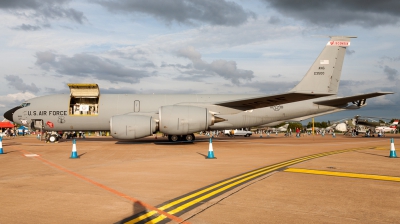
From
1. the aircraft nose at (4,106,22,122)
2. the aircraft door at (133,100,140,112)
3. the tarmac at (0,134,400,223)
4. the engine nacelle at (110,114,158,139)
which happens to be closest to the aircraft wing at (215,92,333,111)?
the engine nacelle at (110,114,158,139)

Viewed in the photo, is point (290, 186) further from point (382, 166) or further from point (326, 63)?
point (326, 63)

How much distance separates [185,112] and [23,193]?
1641 centimetres

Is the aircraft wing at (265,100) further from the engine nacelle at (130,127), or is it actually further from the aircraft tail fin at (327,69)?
the engine nacelle at (130,127)

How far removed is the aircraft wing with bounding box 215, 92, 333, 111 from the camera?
2372cm

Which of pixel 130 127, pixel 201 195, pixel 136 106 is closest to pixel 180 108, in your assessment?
pixel 130 127

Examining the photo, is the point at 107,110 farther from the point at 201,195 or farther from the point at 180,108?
the point at 201,195

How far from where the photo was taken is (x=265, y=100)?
24.9m

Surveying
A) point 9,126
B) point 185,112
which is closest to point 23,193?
point 185,112

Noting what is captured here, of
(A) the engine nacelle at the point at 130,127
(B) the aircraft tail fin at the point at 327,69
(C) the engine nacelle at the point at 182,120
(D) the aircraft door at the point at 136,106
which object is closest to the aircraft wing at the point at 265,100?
(C) the engine nacelle at the point at 182,120

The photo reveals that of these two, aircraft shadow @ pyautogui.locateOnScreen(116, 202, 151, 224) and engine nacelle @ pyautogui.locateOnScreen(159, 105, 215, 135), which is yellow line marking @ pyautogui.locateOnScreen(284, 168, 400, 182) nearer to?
aircraft shadow @ pyautogui.locateOnScreen(116, 202, 151, 224)

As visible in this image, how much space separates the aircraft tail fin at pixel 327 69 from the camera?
1129 inches

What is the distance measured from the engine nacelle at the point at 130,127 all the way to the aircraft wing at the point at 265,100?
250 inches

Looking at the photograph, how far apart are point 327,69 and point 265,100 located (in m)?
8.21

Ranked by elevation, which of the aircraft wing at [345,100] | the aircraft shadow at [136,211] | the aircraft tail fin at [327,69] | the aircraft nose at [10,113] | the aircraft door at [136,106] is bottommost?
the aircraft shadow at [136,211]
